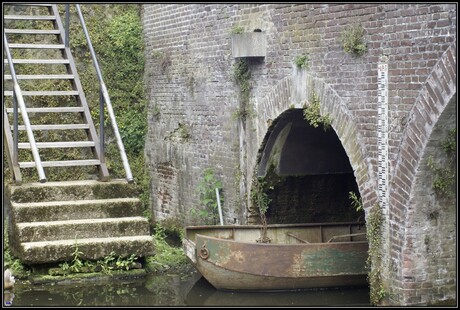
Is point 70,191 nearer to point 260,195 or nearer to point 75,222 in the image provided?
point 75,222

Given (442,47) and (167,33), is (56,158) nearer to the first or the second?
(167,33)

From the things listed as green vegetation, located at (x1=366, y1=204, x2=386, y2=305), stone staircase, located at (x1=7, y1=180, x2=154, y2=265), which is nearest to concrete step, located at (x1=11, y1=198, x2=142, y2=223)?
stone staircase, located at (x1=7, y1=180, x2=154, y2=265)

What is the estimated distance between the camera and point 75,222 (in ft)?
38.6

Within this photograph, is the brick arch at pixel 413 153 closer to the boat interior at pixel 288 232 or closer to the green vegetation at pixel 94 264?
the boat interior at pixel 288 232

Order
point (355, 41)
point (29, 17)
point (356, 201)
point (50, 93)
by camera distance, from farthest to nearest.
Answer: point (29, 17) → point (50, 93) → point (356, 201) → point (355, 41)

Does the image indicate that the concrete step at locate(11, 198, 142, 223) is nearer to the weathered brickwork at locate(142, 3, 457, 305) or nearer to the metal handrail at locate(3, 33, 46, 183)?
the metal handrail at locate(3, 33, 46, 183)

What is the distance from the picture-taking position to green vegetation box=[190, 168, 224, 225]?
1405cm

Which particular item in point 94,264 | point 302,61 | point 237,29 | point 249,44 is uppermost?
point 237,29

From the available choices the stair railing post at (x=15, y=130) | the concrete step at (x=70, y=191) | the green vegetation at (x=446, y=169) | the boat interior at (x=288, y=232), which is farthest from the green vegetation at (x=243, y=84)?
the green vegetation at (x=446, y=169)

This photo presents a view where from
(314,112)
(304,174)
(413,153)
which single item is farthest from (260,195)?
(413,153)

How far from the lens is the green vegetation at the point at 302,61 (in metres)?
11.4

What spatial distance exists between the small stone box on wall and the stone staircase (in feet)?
7.95

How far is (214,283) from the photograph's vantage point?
457 inches

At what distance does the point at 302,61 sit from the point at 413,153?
2.56 m
